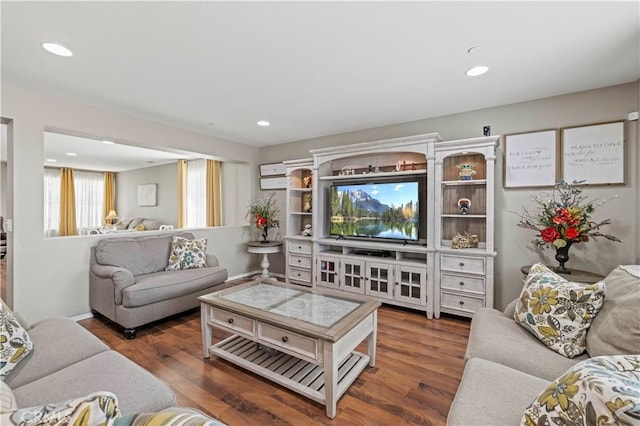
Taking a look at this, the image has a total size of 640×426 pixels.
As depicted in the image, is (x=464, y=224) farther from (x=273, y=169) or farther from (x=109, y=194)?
(x=109, y=194)

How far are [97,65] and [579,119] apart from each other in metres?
4.26

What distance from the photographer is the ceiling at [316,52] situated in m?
1.59

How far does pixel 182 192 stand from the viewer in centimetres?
643

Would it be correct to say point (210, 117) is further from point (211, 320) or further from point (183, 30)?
point (211, 320)

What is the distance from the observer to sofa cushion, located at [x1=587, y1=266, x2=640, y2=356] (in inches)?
50.4

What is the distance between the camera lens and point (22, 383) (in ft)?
4.14

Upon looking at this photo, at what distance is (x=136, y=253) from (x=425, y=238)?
11.2ft

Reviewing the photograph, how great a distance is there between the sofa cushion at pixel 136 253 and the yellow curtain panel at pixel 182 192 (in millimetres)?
3018

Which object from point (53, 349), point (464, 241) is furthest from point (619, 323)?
point (53, 349)

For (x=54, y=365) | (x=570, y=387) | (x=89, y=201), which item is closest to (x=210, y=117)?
(x=54, y=365)

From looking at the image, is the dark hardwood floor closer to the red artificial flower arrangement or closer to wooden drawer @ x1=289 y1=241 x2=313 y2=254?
the red artificial flower arrangement

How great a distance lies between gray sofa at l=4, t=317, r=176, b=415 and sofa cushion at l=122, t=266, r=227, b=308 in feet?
3.36

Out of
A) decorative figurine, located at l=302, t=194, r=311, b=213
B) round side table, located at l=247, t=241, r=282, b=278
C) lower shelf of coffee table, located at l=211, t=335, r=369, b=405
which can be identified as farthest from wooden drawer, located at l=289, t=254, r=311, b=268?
lower shelf of coffee table, located at l=211, t=335, r=369, b=405

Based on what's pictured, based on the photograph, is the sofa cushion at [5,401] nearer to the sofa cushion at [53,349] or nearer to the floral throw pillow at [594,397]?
the sofa cushion at [53,349]
